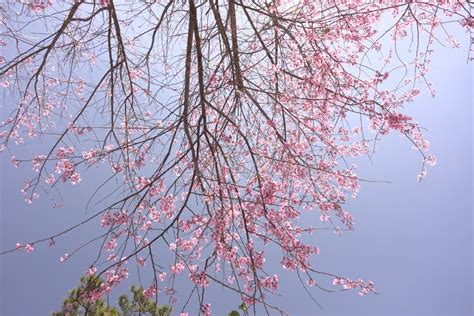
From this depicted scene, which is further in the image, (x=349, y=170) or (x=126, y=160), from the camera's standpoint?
(x=349, y=170)

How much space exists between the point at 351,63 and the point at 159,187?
227 centimetres

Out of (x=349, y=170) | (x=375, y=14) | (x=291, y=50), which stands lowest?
(x=349, y=170)

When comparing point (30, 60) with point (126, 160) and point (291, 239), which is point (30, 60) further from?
point (291, 239)

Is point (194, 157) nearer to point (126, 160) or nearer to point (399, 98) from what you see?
point (126, 160)

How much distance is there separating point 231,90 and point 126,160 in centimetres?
124

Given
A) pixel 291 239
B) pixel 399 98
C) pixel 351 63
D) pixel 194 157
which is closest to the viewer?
pixel 194 157

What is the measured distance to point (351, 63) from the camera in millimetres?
4344

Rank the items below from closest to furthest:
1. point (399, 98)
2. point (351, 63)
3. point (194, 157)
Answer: point (194, 157) → point (351, 63) → point (399, 98)

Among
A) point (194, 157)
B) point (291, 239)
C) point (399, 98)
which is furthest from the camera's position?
point (399, 98)

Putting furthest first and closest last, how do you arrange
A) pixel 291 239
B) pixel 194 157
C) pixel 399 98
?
pixel 399 98 < pixel 291 239 < pixel 194 157

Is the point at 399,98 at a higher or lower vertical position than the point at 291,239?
higher

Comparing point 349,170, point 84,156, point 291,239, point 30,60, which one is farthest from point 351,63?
point 30,60

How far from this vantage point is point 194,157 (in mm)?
3543

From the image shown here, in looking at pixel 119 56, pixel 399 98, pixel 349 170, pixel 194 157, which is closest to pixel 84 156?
pixel 119 56
